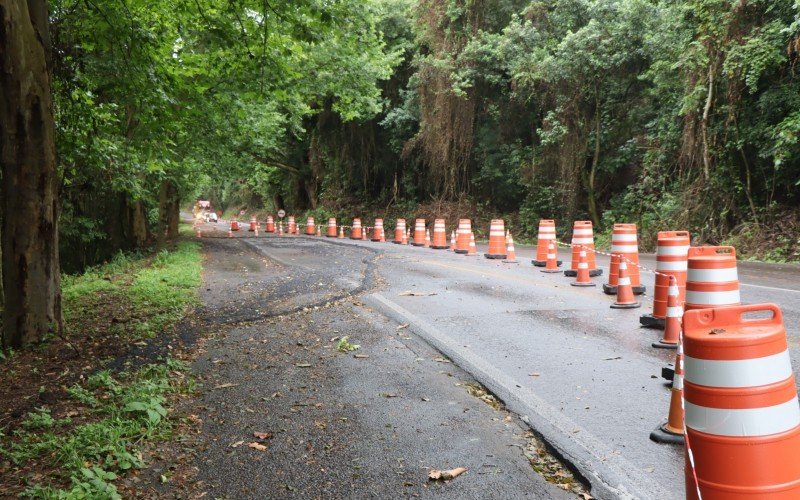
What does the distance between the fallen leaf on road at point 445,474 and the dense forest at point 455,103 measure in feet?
17.4

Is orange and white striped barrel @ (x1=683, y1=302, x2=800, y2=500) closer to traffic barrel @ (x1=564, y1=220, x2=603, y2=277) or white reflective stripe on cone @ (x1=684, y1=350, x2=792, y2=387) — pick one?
white reflective stripe on cone @ (x1=684, y1=350, x2=792, y2=387)

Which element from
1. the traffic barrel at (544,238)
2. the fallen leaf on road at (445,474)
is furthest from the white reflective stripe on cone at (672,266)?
the traffic barrel at (544,238)

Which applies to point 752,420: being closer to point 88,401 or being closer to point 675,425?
point 675,425

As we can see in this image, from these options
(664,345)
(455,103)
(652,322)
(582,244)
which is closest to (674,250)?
(652,322)

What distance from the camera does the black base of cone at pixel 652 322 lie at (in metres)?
6.59

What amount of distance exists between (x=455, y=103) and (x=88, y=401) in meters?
21.1

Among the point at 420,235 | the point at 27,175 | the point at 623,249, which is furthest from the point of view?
the point at 420,235

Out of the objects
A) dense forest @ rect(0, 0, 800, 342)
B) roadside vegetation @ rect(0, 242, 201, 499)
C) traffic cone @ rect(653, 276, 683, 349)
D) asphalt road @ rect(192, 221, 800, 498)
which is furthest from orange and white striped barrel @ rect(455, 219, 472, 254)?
traffic cone @ rect(653, 276, 683, 349)

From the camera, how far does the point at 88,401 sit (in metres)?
4.52

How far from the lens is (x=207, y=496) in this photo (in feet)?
10.3

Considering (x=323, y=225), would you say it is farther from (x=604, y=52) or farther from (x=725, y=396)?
(x=725, y=396)

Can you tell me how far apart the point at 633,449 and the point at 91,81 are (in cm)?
957

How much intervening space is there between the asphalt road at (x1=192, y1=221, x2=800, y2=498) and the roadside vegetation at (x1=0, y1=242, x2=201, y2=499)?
8.93ft

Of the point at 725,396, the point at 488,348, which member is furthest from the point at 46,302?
the point at 725,396
